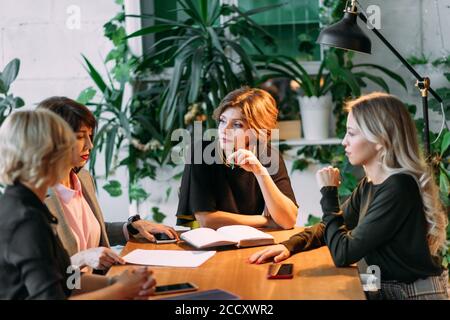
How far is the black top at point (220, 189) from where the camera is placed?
111 inches

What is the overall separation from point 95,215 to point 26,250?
992 mm

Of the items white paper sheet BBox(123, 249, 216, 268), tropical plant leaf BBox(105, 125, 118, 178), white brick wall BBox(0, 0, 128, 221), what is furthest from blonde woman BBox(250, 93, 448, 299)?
white brick wall BBox(0, 0, 128, 221)

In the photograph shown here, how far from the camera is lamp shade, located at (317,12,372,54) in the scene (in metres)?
2.86

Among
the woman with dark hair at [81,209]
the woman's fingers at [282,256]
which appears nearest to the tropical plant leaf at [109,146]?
the woman with dark hair at [81,209]

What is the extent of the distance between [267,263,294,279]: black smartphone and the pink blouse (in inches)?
26.9

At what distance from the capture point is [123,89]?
13.1 ft

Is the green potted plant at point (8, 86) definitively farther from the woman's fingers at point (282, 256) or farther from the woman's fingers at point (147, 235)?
the woman's fingers at point (282, 256)

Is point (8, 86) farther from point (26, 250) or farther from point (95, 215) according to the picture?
point (26, 250)

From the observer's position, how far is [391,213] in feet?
6.79

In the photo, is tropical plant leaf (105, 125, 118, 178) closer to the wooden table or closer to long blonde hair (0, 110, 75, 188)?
the wooden table

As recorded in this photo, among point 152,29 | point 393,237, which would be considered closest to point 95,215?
point 393,237
